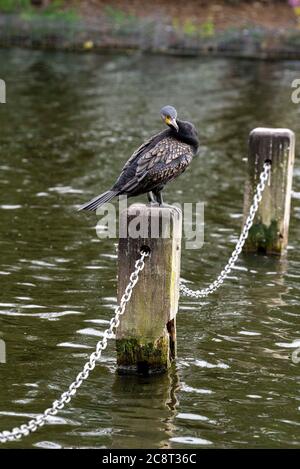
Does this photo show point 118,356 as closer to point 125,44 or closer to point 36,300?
point 36,300

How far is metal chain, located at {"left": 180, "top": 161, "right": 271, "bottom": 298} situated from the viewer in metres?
9.77

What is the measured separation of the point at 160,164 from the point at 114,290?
2312 mm

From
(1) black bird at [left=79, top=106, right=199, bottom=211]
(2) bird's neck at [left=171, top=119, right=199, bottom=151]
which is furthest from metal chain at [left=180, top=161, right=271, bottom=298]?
(2) bird's neck at [left=171, top=119, right=199, bottom=151]

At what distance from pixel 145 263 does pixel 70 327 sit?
169 cm

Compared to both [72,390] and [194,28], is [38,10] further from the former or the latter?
[72,390]

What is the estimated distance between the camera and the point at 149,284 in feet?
25.9

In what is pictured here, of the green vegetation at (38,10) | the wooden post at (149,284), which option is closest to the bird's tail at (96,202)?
the wooden post at (149,284)

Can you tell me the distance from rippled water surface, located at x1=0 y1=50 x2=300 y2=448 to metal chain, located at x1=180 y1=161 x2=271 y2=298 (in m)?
0.18

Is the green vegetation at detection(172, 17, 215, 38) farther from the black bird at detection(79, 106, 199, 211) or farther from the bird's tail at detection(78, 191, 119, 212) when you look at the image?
the bird's tail at detection(78, 191, 119, 212)

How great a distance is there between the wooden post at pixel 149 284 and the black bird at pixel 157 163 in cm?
47

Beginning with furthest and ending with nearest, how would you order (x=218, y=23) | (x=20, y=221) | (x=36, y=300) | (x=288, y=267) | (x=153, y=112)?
(x=218, y=23) → (x=153, y=112) → (x=20, y=221) → (x=288, y=267) → (x=36, y=300)

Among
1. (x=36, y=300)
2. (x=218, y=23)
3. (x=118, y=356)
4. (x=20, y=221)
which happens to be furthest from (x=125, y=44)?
(x=118, y=356)

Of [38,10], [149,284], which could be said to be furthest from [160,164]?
[38,10]

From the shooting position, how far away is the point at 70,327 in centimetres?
932
